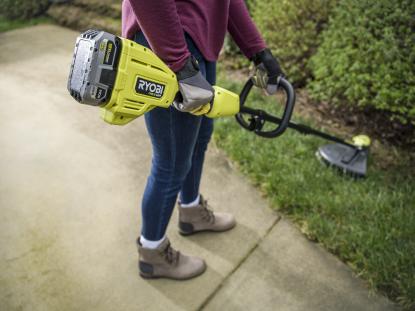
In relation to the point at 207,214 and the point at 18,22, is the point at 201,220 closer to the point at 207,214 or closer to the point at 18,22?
the point at 207,214

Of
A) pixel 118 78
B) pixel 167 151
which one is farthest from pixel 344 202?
pixel 118 78

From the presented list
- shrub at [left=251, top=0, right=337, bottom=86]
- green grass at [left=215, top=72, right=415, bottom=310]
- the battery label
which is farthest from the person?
shrub at [left=251, top=0, right=337, bottom=86]

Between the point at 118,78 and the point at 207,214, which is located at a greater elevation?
the point at 118,78

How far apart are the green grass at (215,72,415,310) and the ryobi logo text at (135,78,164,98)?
1.29 metres

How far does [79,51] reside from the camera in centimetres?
127

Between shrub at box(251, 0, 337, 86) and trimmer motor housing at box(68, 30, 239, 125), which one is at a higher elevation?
trimmer motor housing at box(68, 30, 239, 125)

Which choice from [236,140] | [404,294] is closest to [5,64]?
[236,140]

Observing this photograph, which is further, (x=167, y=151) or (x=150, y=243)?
(x=150, y=243)

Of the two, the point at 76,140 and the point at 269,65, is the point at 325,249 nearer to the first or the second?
the point at 269,65

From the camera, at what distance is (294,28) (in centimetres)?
356

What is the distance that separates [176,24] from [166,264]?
1153 millimetres

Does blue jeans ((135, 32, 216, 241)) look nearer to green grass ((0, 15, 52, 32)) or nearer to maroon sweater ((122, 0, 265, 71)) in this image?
maroon sweater ((122, 0, 265, 71))

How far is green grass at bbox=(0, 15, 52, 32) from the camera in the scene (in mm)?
5906

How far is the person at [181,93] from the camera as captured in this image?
1.31 m
